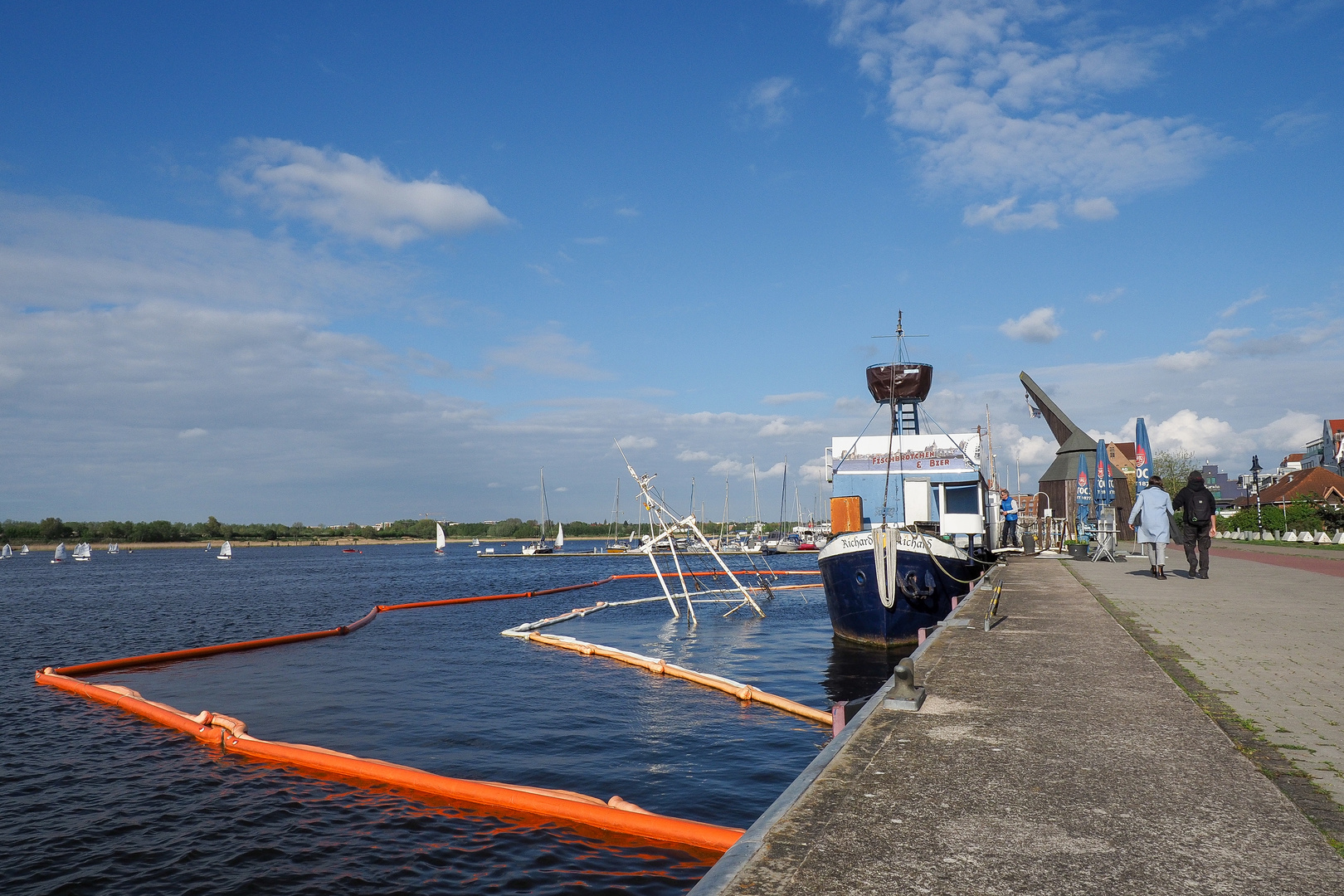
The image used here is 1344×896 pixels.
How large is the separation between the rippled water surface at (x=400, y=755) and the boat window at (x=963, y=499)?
5447 millimetres

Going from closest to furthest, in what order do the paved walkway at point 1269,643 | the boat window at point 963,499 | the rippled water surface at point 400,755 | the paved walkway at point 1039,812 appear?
1. the paved walkway at point 1039,812
2. the paved walkway at point 1269,643
3. the rippled water surface at point 400,755
4. the boat window at point 963,499

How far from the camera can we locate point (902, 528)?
1798cm

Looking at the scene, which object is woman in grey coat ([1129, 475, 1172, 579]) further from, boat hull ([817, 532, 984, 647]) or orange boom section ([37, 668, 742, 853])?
orange boom section ([37, 668, 742, 853])

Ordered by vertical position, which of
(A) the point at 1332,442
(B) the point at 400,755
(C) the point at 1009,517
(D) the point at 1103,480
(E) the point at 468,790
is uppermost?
(A) the point at 1332,442

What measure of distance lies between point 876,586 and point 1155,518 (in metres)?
6.96

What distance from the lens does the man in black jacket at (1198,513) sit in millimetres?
17891

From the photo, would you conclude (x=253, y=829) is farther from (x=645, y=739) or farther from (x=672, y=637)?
(x=672, y=637)

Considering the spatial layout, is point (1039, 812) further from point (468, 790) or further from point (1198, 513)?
point (1198, 513)

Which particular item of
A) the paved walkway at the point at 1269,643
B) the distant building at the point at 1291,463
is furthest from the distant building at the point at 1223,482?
the paved walkway at the point at 1269,643

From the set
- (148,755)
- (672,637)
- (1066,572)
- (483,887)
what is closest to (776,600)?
(672,637)

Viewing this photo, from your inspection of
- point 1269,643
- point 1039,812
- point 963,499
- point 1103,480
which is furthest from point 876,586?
point 1103,480

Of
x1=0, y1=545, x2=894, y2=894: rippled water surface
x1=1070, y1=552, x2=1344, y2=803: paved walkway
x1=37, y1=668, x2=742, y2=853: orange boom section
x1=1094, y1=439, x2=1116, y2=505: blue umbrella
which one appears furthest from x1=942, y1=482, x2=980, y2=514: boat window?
x1=37, y1=668, x2=742, y2=853: orange boom section

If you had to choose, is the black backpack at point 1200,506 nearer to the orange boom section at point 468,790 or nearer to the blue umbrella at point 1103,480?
the blue umbrella at point 1103,480

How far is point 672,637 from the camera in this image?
24172 millimetres
